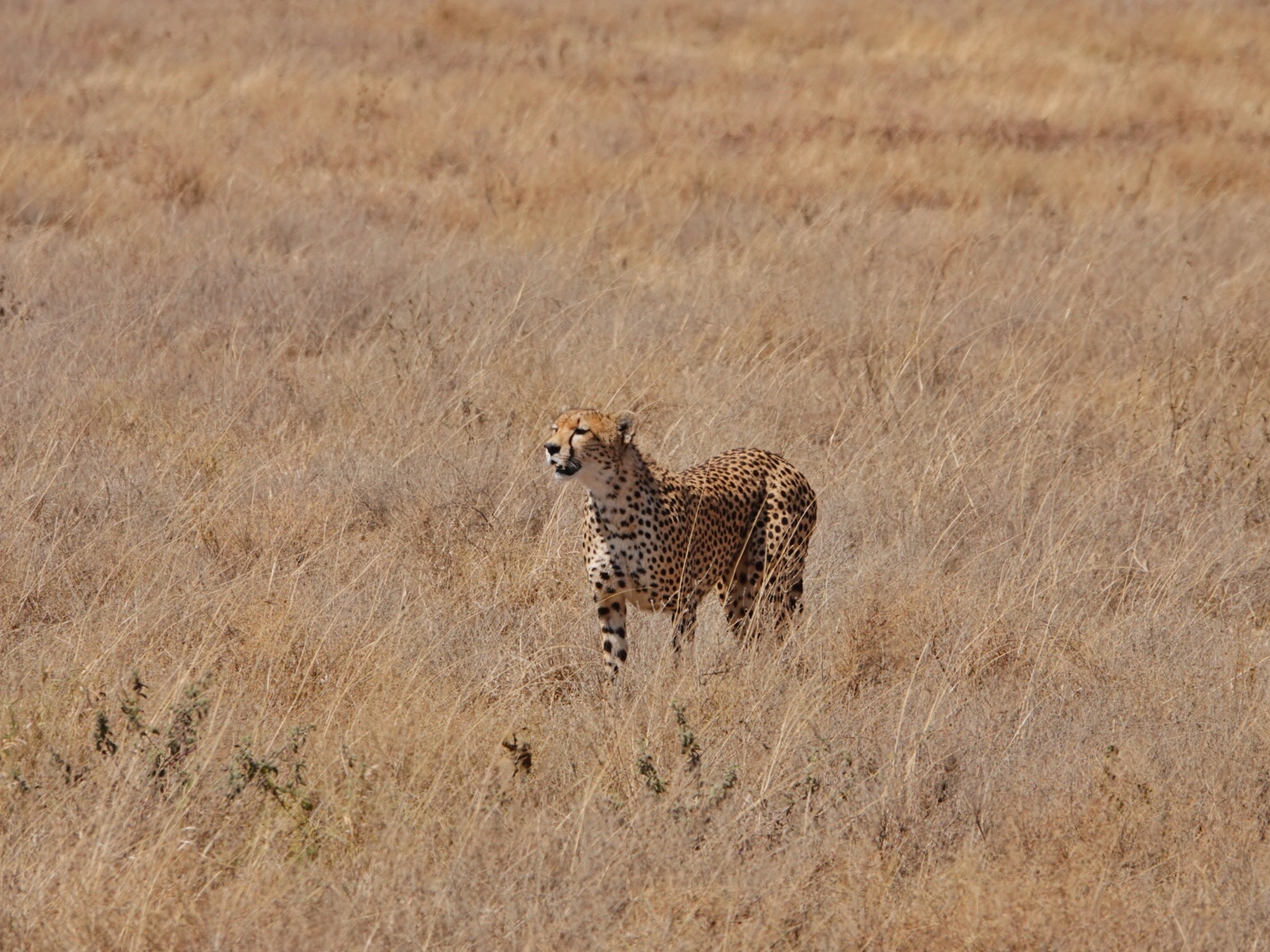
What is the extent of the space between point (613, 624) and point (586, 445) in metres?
0.51

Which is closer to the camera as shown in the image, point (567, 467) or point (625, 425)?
point (567, 467)

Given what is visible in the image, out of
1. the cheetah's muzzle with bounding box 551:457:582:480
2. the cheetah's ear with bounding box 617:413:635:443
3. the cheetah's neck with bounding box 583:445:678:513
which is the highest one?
the cheetah's ear with bounding box 617:413:635:443

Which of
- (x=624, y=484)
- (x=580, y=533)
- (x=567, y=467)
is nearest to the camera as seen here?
(x=567, y=467)

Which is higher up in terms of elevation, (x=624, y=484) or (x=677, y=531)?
(x=624, y=484)

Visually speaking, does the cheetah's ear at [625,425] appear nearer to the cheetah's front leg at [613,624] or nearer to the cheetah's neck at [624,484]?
the cheetah's neck at [624,484]

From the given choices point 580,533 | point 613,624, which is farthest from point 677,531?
point 580,533

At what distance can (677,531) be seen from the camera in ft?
13.9

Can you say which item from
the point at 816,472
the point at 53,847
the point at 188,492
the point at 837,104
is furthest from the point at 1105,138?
the point at 53,847

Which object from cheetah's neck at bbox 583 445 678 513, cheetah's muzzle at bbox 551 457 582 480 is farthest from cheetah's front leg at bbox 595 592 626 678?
cheetah's muzzle at bbox 551 457 582 480

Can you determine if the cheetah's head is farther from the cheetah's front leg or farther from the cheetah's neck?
the cheetah's front leg

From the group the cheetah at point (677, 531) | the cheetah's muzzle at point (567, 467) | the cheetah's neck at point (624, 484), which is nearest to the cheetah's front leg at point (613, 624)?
the cheetah at point (677, 531)

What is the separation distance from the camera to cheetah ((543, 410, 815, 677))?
162 inches

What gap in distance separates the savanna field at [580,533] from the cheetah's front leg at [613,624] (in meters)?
0.09

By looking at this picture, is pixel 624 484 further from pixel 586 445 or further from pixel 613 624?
pixel 613 624
